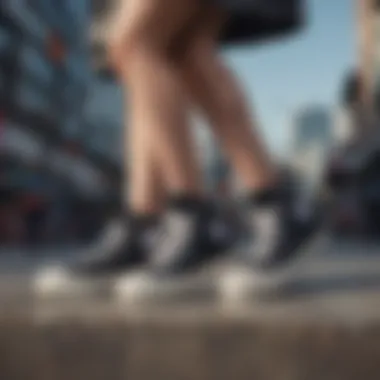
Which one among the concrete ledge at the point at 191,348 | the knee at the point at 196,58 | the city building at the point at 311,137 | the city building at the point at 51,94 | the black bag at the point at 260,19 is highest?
the city building at the point at 51,94

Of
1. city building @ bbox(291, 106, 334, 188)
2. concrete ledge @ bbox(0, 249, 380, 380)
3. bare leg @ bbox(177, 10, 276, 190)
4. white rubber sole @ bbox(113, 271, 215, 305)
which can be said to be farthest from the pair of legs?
city building @ bbox(291, 106, 334, 188)

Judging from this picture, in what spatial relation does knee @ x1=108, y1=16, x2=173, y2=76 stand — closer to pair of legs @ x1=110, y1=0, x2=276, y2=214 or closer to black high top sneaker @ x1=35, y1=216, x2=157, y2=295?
pair of legs @ x1=110, y1=0, x2=276, y2=214

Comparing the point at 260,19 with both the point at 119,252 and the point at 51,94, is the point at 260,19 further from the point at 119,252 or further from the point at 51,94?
A: the point at 51,94

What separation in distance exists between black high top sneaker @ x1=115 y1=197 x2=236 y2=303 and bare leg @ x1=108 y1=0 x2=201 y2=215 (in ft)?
0.10

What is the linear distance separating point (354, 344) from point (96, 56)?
0.61m

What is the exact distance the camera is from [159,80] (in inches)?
36.9

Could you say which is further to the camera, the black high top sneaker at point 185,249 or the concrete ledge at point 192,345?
the black high top sneaker at point 185,249

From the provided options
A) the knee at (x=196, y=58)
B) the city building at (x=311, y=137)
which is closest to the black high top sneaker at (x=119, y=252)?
the knee at (x=196, y=58)

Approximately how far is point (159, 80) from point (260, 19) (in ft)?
0.61

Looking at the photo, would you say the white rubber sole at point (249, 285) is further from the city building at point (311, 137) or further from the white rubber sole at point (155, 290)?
the city building at point (311, 137)

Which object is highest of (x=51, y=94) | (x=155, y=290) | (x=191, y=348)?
(x=51, y=94)

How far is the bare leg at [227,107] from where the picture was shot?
0.97 meters

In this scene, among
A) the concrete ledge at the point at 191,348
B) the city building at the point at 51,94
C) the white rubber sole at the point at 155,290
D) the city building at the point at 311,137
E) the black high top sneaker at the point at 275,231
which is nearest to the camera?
the concrete ledge at the point at 191,348

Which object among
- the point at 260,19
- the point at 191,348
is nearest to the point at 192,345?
the point at 191,348
